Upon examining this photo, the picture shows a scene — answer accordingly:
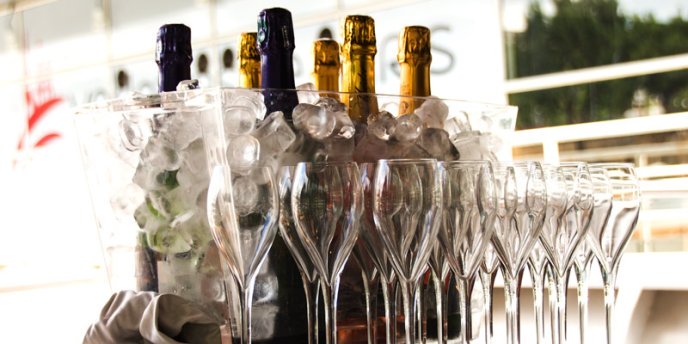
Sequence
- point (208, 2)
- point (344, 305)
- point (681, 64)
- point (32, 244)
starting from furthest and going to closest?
point (32, 244) < point (208, 2) < point (681, 64) < point (344, 305)

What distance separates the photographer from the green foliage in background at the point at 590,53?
354 centimetres

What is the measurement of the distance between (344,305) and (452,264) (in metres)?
0.12

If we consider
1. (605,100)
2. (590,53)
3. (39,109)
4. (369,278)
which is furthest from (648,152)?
(39,109)

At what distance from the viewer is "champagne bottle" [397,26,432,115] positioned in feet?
2.88

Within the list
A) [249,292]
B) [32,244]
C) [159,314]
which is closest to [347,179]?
[249,292]

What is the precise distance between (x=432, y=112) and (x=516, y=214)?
16 cm

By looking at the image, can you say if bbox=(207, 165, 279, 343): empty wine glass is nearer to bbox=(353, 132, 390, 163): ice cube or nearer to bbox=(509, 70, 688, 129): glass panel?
bbox=(353, 132, 390, 163): ice cube

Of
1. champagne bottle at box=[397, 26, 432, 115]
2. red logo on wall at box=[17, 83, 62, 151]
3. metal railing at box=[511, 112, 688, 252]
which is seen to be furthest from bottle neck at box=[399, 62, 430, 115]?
red logo on wall at box=[17, 83, 62, 151]

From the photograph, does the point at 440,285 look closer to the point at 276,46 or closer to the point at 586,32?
the point at 276,46

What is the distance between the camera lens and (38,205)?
645 cm

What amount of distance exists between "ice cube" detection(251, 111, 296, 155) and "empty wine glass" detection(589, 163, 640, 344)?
0.98 feet

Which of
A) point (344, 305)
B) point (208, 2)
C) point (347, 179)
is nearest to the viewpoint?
point (347, 179)

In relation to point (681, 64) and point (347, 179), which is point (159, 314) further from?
point (681, 64)

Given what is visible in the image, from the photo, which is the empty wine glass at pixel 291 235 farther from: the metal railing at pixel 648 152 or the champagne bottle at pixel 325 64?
the metal railing at pixel 648 152
